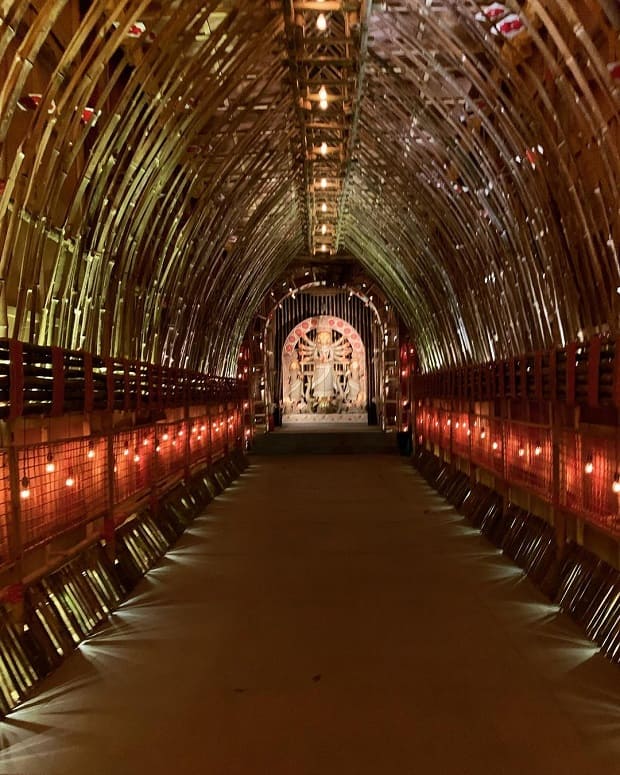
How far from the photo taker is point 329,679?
489cm

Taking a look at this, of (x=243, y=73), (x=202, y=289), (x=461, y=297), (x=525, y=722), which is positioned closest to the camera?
(x=525, y=722)

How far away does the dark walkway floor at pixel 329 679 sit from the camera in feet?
12.8

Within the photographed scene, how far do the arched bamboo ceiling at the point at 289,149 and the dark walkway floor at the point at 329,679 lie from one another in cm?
248

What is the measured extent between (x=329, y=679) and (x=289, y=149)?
8.30 m

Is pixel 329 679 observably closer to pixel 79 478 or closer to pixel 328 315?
pixel 79 478

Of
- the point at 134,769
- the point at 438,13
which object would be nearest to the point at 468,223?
the point at 438,13

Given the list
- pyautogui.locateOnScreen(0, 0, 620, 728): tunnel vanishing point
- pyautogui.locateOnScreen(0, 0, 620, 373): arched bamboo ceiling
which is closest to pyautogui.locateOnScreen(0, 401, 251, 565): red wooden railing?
pyautogui.locateOnScreen(0, 0, 620, 728): tunnel vanishing point

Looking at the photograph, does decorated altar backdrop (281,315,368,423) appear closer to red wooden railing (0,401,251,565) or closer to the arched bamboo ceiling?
the arched bamboo ceiling

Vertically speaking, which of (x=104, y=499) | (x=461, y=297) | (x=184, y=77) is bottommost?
(x=104, y=499)

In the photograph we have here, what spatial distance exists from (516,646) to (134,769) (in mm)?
2804

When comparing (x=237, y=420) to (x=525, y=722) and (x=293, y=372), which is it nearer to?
(x=293, y=372)

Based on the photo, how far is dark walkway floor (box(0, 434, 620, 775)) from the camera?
12.8ft

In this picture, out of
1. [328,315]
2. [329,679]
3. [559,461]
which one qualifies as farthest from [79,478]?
[328,315]

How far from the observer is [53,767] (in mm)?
3818
